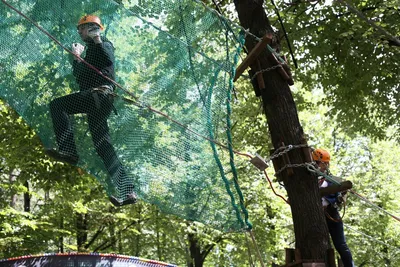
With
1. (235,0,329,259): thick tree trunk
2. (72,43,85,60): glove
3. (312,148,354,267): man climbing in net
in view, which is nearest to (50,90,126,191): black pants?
Result: (72,43,85,60): glove

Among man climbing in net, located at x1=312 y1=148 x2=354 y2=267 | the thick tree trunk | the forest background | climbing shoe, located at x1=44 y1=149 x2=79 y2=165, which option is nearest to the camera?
climbing shoe, located at x1=44 y1=149 x2=79 y2=165

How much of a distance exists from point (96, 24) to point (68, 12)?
0.88 ft

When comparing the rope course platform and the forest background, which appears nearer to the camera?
the rope course platform

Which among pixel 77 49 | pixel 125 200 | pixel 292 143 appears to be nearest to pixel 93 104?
pixel 77 49

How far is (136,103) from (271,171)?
10.8 metres

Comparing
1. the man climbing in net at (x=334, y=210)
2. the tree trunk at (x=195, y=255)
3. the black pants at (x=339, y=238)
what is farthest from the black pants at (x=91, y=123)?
the tree trunk at (x=195, y=255)

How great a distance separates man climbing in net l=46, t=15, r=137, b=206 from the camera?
4012mm

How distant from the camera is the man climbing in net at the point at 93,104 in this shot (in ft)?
13.2

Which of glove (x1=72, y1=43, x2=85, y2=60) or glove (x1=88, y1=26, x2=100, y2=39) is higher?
glove (x1=88, y1=26, x2=100, y2=39)

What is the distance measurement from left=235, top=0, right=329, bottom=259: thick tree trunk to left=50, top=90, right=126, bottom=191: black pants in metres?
1.79

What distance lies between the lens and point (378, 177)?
18594 millimetres

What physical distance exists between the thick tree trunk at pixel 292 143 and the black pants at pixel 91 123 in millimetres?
1790

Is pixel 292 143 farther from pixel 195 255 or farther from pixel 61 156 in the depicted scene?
pixel 195 255

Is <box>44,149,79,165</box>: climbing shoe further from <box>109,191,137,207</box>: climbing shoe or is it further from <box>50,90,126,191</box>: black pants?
<box>109,191,137,207</box>: climbing shoe
